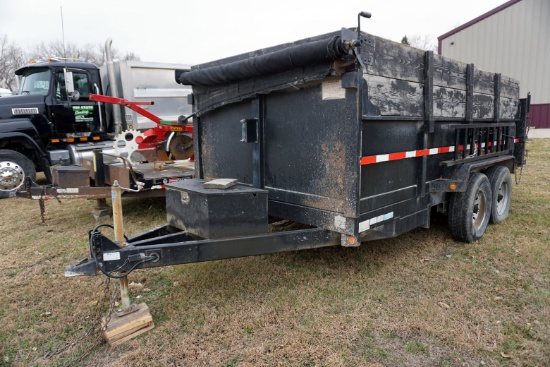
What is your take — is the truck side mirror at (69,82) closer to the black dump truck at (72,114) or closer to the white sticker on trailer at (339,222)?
the black dump truck at (72,114)

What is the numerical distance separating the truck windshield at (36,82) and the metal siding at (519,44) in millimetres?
18331

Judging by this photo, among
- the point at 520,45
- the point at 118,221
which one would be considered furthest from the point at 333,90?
the point at 520,45

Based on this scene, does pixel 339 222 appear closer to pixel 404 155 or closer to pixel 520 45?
pixel 404 155

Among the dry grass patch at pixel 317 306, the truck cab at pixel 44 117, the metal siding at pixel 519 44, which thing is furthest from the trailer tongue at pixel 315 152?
the metal siding at pixel 519 44

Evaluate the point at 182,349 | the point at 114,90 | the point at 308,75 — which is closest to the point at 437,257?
the point at 308,75

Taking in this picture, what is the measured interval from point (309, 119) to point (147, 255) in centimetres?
157

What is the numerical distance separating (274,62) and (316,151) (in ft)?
2.44

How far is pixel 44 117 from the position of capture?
7.75 meters

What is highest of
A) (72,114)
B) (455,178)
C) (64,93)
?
(64,93)

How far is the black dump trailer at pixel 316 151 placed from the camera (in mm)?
2922

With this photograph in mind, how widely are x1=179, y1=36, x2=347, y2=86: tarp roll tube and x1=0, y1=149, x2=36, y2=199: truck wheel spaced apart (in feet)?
16.6

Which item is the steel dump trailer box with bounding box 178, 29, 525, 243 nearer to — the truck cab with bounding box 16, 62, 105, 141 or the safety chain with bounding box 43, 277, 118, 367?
the safety chain with bounding box 43, 277, 118, 367

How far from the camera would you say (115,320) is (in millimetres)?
2859

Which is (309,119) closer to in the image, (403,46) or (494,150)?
(403,46)
